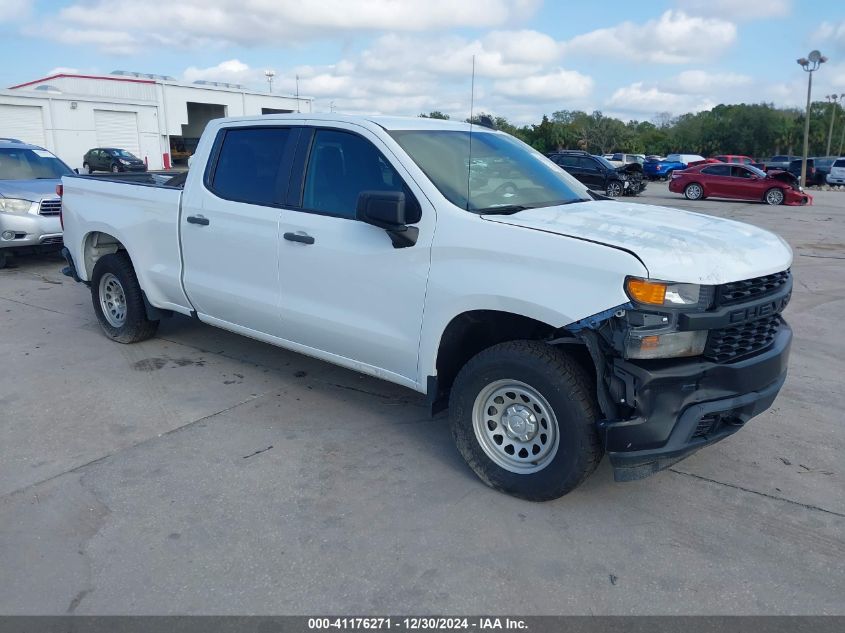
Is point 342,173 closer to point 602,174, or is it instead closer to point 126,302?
point 126,302

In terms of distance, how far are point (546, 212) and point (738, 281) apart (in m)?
1.11

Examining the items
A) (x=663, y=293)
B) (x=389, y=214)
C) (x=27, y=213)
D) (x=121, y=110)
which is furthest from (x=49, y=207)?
(x=121, y=110)

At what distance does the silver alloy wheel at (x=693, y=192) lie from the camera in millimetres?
26359

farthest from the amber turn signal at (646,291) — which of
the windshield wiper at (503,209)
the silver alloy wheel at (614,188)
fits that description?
the silver alloy wheel at (614,188)

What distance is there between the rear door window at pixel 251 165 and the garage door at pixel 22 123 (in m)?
36.8

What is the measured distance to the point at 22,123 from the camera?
37.6m

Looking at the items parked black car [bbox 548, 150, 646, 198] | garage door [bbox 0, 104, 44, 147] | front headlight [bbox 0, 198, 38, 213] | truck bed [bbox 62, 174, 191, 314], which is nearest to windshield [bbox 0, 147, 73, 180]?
front headlight [bbox 0, 198, 38, 213]

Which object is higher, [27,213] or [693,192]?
[27,213]

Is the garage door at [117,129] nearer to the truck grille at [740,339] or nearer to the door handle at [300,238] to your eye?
the door handle at [300,238]

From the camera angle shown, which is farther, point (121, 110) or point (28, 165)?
point (121, 110)

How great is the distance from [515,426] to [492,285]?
0.75m

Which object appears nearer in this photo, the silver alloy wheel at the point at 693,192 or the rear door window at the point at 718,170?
the rear door window at the point at 718,170

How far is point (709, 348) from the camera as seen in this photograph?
332 cm

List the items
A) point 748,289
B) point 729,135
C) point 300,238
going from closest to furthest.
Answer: point 748,289 < point 300,238 < point 729,135
